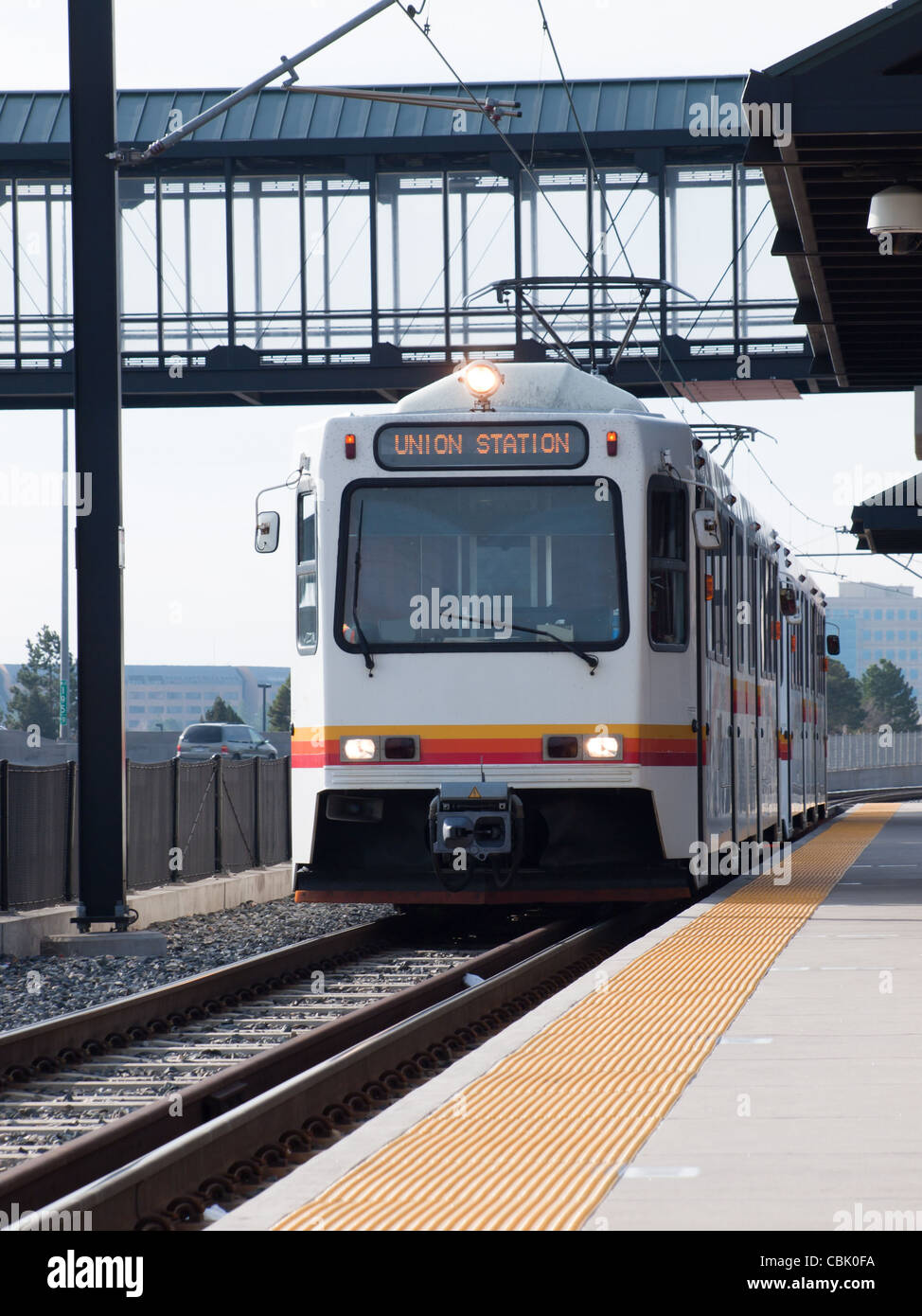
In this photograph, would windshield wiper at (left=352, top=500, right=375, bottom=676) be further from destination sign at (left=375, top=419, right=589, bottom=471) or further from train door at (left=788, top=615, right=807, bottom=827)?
train door at (left=788, top=615, right=807, bottom=827)

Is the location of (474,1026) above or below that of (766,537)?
below

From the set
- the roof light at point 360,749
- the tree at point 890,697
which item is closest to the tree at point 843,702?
the tree at point 890,697

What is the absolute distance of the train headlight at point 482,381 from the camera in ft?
43.6

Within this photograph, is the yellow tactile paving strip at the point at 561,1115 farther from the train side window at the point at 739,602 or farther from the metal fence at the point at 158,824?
the metal fence at the point at 158,824

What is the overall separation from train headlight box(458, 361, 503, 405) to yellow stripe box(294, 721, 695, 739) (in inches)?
89.7

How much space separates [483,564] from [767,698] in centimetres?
696

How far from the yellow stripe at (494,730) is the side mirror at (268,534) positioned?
4.57ft

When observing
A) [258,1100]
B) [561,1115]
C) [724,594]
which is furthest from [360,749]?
[561,1115]

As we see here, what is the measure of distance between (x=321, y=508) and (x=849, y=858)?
24.9 ft

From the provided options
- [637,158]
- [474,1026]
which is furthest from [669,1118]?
[637,158]

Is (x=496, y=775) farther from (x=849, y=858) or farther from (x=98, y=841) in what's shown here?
(x=849, y=858)

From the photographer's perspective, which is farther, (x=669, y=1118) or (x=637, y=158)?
(x=637, y=158)

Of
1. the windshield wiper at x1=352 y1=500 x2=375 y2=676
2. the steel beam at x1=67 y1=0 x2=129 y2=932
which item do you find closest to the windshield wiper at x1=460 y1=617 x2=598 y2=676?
the windshield wiper at x1=352 y1=500 x2=375 y2=676

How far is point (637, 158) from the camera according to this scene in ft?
96.0
